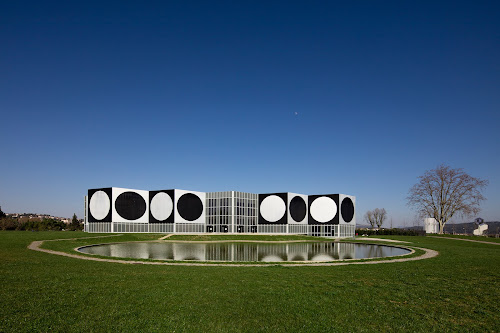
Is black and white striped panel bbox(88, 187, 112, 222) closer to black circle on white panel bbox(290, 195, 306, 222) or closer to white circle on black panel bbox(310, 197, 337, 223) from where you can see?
black circle on white panel bbox(290, 195, 306, 222)

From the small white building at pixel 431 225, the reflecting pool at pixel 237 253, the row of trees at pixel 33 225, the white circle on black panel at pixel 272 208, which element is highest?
the white circle on black panel at pixel 272 208

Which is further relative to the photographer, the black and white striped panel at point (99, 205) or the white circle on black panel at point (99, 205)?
the white circle on black panel at point (99, 205)

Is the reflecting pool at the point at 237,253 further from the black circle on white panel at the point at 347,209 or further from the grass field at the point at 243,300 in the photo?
the black circle on white panel at the point at 347,209

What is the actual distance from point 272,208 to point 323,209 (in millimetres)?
10325

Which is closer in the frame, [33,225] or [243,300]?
[243,300]

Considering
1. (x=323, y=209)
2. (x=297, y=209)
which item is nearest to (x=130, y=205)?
(x=297, y=209)

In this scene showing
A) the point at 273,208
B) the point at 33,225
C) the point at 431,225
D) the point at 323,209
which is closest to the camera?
the point at 323,209

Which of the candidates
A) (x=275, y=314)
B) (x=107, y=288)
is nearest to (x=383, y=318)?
(x=275, y=314)

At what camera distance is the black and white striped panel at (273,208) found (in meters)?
68.6

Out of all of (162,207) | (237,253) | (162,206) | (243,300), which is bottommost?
(237,253)

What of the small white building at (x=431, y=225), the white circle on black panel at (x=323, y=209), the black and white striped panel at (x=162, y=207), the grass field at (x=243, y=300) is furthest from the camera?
the small white building at (x=431, y=225)

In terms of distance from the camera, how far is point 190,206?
71500mm

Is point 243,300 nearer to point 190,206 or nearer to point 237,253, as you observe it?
point 237,253

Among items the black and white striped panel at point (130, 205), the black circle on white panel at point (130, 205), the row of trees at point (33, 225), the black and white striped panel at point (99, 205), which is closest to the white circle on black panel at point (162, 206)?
the black and white striped panel at point (130, 205)
